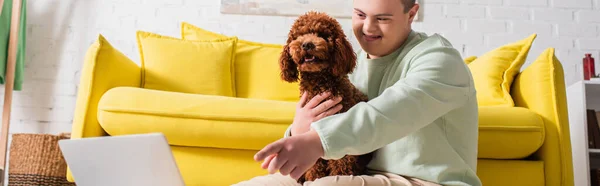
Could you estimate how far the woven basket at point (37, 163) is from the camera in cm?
243

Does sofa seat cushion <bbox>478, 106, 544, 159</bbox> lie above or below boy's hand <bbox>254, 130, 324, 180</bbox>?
below

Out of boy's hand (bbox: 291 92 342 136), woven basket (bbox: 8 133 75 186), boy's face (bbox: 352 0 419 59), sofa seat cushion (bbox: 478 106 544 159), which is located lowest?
woven basket (bbox: 8 133 75 186)

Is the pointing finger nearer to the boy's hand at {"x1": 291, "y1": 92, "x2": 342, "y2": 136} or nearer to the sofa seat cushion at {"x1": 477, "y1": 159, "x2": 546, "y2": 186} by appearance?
the boy's hand at {"x1": 291, "y1": 92, "x2": 342, "y2": 136}

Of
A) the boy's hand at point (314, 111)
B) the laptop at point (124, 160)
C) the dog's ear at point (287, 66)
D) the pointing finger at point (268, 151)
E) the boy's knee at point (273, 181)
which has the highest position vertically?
the dog's ear at point (287, 66)

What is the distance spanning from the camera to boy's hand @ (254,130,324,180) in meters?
0.70

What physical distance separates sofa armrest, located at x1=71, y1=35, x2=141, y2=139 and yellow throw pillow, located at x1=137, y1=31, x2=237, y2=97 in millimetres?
197

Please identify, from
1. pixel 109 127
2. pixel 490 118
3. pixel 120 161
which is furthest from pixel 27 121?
pixel 490 118

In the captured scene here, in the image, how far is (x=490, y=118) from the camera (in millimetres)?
1800

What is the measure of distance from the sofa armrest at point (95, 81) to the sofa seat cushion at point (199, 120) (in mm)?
60

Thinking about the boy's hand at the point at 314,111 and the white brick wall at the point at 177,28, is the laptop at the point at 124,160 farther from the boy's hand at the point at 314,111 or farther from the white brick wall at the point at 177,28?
the white brick wall at the point at 177,28

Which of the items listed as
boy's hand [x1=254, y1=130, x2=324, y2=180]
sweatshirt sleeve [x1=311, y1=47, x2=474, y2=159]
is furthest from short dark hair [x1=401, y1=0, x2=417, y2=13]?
boy's hand [x1=254, y1=130, x2=324, y2=180]

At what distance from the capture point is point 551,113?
1.82m

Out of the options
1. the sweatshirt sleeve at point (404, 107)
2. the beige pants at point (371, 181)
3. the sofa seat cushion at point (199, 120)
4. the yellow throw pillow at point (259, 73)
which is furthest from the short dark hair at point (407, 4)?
the yellow throw pillow at point (259, 73)

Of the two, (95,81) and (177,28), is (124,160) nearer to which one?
(95,81)
